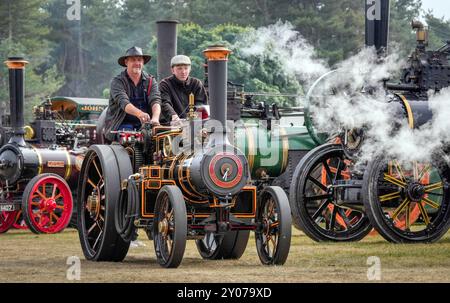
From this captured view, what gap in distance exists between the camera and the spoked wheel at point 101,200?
9711 mm

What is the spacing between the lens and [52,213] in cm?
1572

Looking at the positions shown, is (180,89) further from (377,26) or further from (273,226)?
(377,26)

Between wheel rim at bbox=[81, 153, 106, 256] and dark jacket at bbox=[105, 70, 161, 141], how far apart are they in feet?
1.04

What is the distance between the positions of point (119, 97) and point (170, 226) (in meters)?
1.67

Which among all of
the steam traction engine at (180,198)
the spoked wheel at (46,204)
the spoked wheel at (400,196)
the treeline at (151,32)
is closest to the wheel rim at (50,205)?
the spoked wheel at (46,204)

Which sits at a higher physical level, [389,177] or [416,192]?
[389,177]

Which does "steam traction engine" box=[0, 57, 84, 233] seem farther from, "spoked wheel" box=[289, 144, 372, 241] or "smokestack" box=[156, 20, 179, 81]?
"spoked wheel" box=[289, 144, 372, 241]

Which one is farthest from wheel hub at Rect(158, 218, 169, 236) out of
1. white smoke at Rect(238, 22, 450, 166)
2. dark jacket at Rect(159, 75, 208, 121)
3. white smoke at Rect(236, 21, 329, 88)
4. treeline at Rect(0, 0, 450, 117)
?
treeline at Rect(0, 0, 450, 117)

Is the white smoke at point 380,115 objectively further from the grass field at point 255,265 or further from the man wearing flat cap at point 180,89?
the man wearing flat cap at point 180,89

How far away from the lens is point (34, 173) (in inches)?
639

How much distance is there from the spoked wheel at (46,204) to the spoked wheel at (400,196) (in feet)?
18.6

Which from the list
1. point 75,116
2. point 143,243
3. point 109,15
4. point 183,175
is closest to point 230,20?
point 109,15

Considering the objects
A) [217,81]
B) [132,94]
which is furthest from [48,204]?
[217,81]
